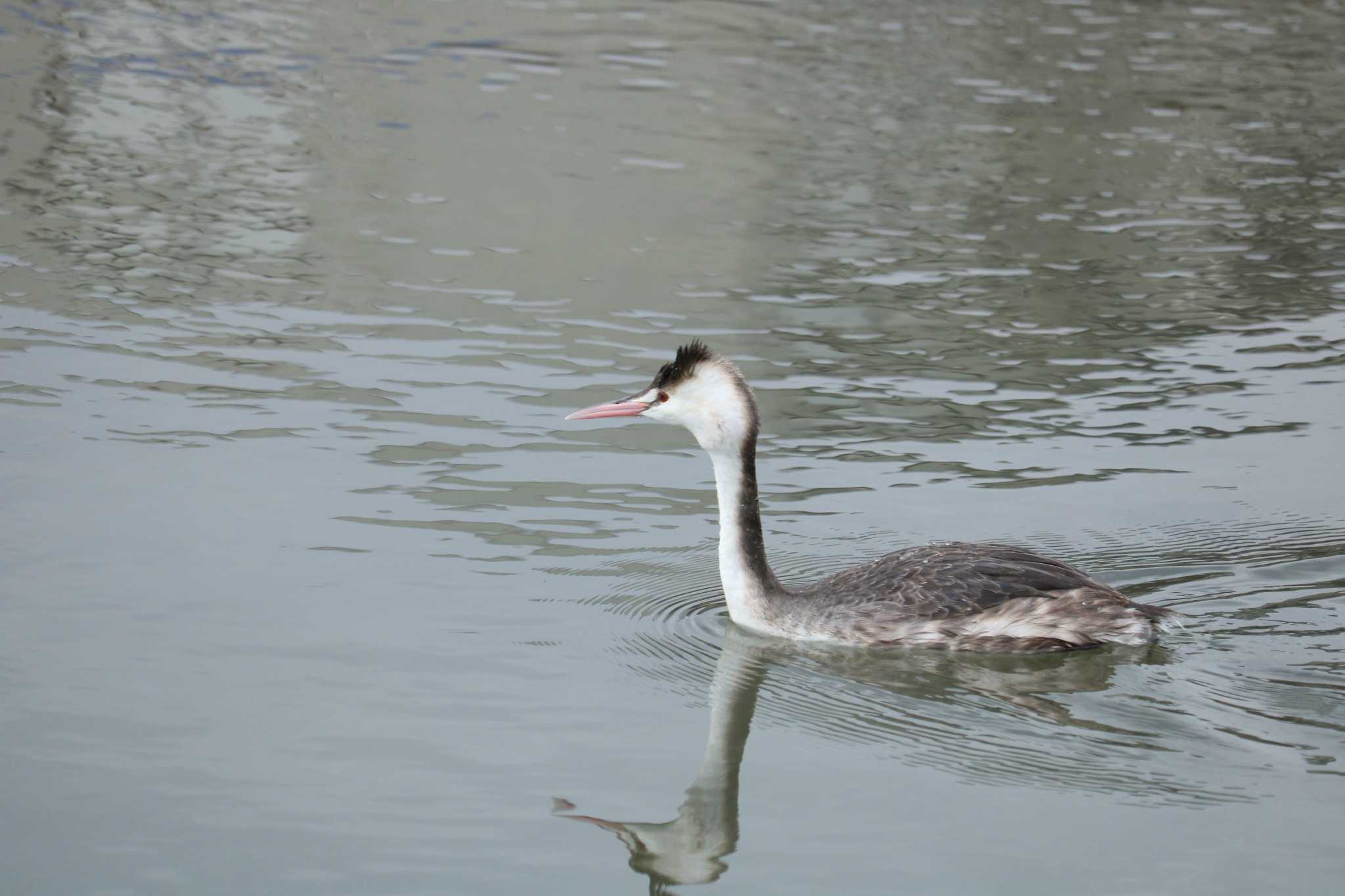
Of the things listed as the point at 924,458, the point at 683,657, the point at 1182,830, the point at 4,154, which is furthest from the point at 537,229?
the point at 1182,830

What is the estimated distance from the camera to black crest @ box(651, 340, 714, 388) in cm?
896

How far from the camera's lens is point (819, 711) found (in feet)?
27.0

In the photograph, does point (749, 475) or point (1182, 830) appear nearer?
point (1182, 830)

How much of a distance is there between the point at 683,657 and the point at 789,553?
1.63 m

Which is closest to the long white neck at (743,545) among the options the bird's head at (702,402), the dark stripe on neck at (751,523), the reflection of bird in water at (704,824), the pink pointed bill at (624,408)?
the dark stripe on neck at (751,523)

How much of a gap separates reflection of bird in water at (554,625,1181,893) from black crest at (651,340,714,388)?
1325mm

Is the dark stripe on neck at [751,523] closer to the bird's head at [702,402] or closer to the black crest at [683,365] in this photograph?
the bird's head at [702,402]

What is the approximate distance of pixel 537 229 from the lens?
1761 centimetres

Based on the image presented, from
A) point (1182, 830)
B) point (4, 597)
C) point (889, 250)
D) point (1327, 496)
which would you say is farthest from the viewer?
point (889, 250)

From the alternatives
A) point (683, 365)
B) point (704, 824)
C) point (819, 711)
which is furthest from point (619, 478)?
point (704, 824)

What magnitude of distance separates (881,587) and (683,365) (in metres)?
1.49

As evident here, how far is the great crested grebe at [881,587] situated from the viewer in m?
8.81

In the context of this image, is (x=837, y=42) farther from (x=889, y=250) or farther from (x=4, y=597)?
(x=4, y=597)

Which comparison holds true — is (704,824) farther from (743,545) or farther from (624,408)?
(624,408)
